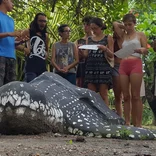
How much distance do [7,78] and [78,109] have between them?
107 cm

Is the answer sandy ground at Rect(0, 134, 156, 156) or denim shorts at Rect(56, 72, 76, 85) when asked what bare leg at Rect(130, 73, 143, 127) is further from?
sandy ground at Rect(0, 134, 156, 156)

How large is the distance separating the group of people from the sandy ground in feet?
5.01

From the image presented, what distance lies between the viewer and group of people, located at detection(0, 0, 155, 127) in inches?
252

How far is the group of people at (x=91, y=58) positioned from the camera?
6398 millimetres

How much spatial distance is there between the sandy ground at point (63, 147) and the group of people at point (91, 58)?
5.01 ft

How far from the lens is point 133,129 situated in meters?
5.59

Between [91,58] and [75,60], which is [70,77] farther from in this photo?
[91,58]

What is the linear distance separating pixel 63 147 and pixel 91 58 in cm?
299

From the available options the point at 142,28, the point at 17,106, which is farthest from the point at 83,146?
the point at 142,28

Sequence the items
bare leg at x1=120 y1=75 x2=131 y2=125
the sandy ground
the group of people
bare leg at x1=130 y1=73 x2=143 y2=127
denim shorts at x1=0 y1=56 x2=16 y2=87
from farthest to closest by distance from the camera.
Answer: bare leg at x1=120 y1=75 x2=131 y2=125, bare leg at x1=130 y1=73 x2=143 y2=127, the group of people, denim shorts at x1=0 y1=56 x2=16 y2=87, the sandy ground

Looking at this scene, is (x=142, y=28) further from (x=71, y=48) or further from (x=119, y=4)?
(x=71, y=48)

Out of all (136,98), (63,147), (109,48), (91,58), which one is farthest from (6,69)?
(63,147)

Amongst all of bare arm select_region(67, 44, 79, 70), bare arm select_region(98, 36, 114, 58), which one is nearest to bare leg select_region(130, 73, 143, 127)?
bare arm select_region(98, 36, 114, 58)

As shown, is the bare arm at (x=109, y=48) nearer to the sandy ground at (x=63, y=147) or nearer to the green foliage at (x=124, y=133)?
the green foliage at (x=124, y=133)
